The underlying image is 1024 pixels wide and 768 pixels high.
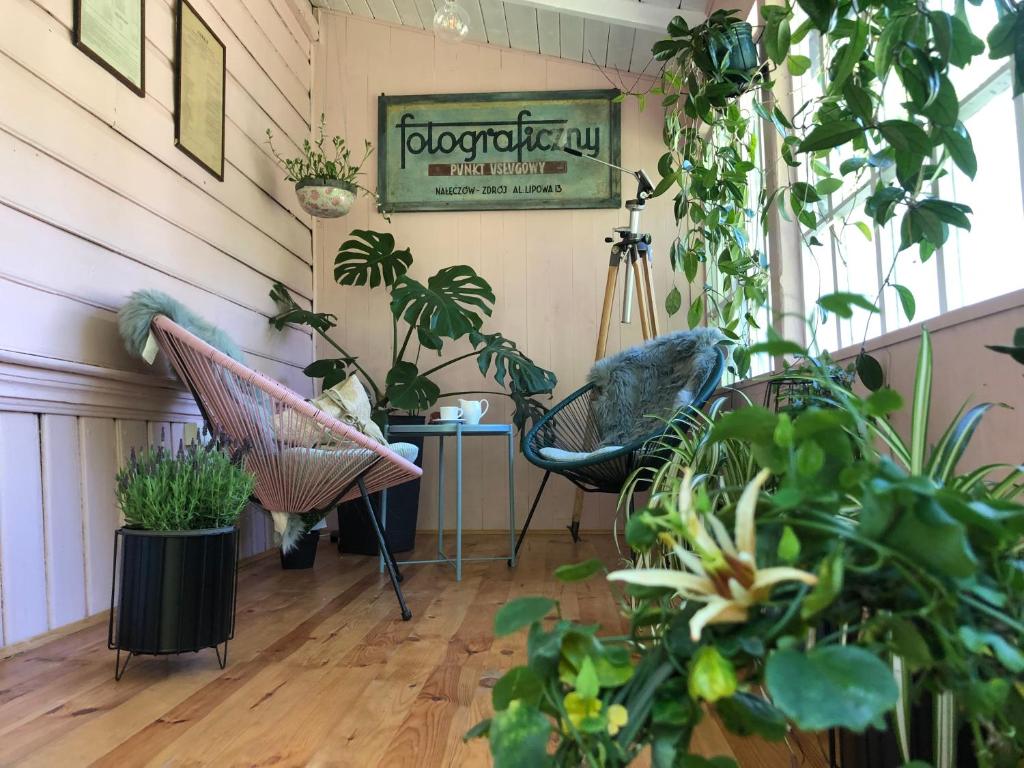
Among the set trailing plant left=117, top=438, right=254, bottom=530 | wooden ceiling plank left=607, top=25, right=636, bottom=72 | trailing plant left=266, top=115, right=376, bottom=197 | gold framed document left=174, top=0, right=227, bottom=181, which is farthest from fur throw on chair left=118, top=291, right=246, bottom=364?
wooden ceiling plank left=607, top=25, right=636, bottom=72

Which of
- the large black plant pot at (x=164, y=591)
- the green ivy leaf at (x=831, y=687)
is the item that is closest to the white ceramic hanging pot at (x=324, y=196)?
the large black plant pot at (x=164, y=591)

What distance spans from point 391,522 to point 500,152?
196cm

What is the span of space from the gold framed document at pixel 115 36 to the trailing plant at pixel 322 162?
96cm

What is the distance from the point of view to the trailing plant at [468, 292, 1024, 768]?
361mm

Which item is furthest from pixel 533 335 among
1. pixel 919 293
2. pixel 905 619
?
pixel 905 619

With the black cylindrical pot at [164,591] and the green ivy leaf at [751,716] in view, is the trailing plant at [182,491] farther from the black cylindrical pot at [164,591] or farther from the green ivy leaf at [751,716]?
the green ivy leaf at [751,716]

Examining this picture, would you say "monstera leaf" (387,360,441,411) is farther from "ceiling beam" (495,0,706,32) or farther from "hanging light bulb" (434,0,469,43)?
"ceiling beam" (495,0,706,32)

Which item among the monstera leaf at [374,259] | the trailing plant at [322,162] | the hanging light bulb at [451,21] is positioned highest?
the hanging light bulb at [451,21]

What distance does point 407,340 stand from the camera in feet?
10.7

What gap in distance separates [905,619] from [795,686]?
99 millimetres

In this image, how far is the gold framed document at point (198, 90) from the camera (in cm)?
255

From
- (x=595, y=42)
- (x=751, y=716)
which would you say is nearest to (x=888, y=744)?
(x=751, y=716)

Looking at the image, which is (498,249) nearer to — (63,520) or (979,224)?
(63,520)

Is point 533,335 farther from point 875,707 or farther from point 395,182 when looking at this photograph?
point 875,707
